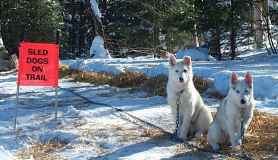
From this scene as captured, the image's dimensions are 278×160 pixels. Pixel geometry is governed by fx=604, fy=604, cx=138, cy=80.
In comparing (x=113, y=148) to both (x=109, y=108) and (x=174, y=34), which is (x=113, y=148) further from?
(x=174, y=34)

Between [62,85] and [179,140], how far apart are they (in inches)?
308

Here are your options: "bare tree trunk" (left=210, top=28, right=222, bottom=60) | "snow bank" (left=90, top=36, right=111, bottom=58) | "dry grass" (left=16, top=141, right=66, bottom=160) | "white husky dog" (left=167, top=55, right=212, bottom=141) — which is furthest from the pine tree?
"white husky dog" (left=167, top=55, right=212, bottom=141)

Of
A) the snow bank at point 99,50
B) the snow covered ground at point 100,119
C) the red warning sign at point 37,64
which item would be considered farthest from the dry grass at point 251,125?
the snow bank at point 99,50

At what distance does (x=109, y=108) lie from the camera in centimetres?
1183

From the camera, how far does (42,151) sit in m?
8.98

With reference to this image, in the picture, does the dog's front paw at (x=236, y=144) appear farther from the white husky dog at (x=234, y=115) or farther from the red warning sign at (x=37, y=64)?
the red warning sign at (x=37, y=64)

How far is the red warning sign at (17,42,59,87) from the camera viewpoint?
1028 centimetres

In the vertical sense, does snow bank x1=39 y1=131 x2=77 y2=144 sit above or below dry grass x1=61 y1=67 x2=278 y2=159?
below

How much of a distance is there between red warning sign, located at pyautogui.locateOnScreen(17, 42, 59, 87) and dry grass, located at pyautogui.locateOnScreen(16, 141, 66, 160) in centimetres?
141

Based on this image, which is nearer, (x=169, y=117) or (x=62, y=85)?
(x=169, y=117)

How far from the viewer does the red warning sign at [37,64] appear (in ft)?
33.7

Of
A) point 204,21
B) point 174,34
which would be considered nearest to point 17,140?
point 204,21

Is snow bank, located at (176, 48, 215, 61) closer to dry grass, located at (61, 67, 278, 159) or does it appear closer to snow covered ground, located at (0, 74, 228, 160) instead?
dry grass, located at (61, 67, 278, 159)

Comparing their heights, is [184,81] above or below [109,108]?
above
